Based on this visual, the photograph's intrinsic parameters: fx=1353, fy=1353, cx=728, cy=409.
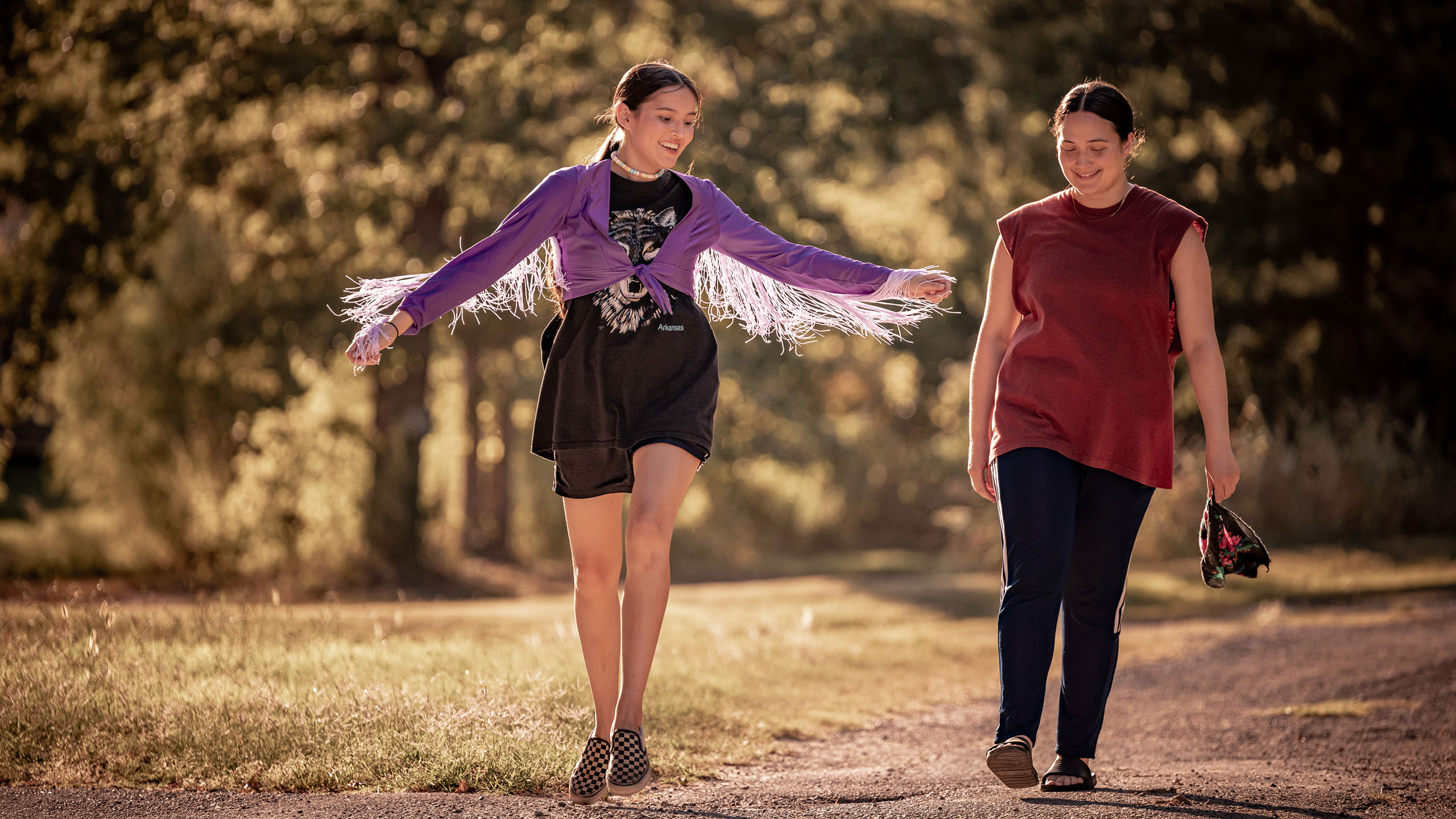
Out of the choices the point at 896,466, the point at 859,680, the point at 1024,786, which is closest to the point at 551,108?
the point at 859,680

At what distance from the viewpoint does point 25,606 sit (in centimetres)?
668

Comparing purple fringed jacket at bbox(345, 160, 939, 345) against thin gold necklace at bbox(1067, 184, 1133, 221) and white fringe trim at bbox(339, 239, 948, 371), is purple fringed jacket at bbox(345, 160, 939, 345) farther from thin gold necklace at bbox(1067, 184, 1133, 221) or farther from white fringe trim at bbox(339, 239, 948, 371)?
thin gold necklace at bbox(1067, 184, 1133, 221)

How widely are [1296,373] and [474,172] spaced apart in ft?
33.8

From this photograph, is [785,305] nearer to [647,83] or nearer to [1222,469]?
[647,83]

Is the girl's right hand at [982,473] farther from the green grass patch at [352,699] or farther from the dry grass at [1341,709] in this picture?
the dry grass at [1341,709]

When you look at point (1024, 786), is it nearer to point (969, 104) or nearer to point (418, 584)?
point (418, 584)

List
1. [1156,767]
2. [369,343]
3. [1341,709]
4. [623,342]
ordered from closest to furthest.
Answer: [369,343] → [623,342] → [1156,767] → [1341,709]

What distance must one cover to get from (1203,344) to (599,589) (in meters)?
2.01

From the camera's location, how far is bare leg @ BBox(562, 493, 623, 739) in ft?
13.8

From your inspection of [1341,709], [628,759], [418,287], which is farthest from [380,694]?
[1341,709]

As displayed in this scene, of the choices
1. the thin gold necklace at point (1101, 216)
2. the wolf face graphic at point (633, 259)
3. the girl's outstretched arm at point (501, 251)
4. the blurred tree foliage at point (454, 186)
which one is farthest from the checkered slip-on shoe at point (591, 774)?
the blurred tree foliage at point (454, 186)

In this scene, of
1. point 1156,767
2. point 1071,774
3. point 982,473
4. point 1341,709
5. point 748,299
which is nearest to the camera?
point 1071,774

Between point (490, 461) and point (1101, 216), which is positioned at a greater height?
point (1101, 216)

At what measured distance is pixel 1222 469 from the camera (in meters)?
4.17
